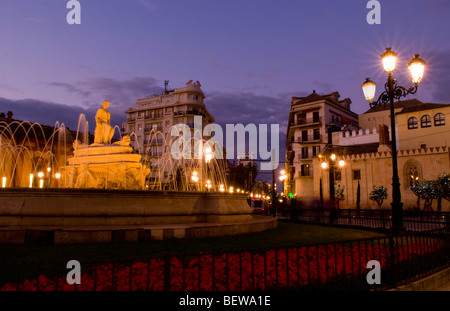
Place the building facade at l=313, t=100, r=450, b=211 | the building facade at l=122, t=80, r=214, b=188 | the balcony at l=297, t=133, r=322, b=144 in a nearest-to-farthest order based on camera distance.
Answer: the building facade at l=313, t=100, r=450, b=211 < the balcony at l=297, t=133, r=322, b=144 < the building facade at l=122, t=80, r=214, b=188

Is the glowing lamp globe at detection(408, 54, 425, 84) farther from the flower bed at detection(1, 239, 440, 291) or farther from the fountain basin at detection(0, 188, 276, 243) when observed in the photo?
the flower bed at detection(1, 239, 440, 291)

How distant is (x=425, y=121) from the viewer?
4084 cm

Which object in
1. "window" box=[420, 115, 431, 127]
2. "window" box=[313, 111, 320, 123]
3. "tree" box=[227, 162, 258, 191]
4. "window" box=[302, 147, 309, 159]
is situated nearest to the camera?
"window" box=[420, 115, 431, 127]

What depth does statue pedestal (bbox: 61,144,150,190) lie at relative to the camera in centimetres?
1385

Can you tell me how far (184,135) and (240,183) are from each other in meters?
14.6

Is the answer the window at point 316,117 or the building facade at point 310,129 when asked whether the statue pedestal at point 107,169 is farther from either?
the window at point 316,117

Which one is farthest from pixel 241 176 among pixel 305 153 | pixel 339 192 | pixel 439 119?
pixel 439 119

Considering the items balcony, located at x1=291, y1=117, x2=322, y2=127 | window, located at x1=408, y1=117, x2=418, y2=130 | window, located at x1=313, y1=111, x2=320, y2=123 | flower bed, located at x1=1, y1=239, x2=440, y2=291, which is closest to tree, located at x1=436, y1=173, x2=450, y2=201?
window, located at x1=408, y1=117, x2=418, y2=130

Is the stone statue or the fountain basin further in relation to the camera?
the stone statue

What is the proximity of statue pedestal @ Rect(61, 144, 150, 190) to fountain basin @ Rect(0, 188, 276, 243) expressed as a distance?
419cm

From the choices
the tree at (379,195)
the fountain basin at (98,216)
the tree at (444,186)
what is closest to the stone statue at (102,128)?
the fountain basin at (98,216)

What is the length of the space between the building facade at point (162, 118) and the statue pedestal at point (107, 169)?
4994 cm

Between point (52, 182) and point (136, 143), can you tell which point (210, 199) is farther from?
point (136, 143)
